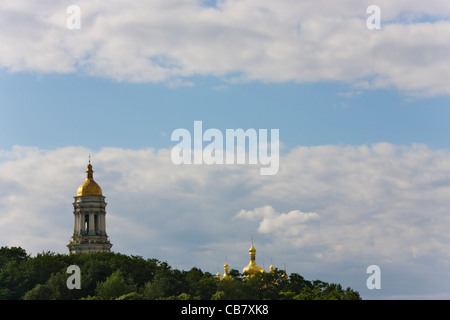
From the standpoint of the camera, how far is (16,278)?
5802 inches

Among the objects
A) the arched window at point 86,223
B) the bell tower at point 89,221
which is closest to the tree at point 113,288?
the bell tower at point 89,221

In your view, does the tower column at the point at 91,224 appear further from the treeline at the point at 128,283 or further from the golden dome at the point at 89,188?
→ the treeline at the point at 128,283

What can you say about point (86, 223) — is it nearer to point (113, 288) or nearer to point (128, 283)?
point (128, 283)

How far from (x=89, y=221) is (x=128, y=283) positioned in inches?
1804

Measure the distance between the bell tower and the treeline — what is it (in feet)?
93.5

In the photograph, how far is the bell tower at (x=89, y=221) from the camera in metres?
191

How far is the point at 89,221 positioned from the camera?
632ft

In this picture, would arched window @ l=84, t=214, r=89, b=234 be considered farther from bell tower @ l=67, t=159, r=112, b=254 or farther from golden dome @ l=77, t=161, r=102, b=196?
golden dome @ l=77, t=161, r=102, b=196

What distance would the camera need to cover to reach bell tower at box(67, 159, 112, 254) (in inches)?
7520

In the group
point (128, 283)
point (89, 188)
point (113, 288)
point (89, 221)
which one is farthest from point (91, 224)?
point (113, 288)

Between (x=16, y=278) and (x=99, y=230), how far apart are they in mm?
46602
